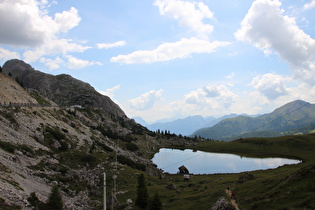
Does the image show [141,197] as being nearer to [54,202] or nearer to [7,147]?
[54,202]

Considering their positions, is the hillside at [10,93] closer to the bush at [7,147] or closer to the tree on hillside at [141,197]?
the bush at [7,147]

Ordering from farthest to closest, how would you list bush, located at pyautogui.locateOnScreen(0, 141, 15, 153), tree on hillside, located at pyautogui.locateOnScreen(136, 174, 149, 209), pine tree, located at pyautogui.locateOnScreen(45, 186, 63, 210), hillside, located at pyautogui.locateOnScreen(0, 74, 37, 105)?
hillside, located at pyautogui.locateOnScreen(0, 74, 37, 105), bush, located at pyautogui.locateOnScreen(0, 141, 15, 153), tree on hillside, located at pyautogui.locateOnScreen(136, 174, 149, 209), pine tree, located at pyautogui.locateOnScreen(45, 186, 63, 210)

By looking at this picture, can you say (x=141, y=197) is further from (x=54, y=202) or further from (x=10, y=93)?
(x=10, y=93)

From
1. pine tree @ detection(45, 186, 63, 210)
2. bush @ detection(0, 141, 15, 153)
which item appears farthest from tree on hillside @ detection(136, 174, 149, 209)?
bush @ detection(0, 141, 15, 153)

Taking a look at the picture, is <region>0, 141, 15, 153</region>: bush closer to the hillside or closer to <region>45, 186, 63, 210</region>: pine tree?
<region>45, 186, 63, 210</region>: pine tree

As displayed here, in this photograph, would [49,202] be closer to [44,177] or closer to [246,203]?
[44,177]

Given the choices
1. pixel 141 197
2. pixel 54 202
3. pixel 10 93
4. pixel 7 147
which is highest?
pixel 10 93

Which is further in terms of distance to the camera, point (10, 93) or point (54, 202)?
point (10, 93)

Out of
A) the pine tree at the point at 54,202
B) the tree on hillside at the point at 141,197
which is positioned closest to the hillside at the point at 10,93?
the tree on hillside at the point at 141,197

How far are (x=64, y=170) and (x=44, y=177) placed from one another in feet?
31.8

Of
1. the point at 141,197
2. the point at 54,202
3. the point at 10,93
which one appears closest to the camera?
the point at 54,202

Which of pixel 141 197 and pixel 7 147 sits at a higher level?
pixel 7 147

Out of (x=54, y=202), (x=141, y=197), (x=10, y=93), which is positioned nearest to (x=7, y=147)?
(x=54, y=202)

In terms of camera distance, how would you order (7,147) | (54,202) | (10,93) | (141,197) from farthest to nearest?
(10,93) → (7,147) → (141,197) → (54,202)
